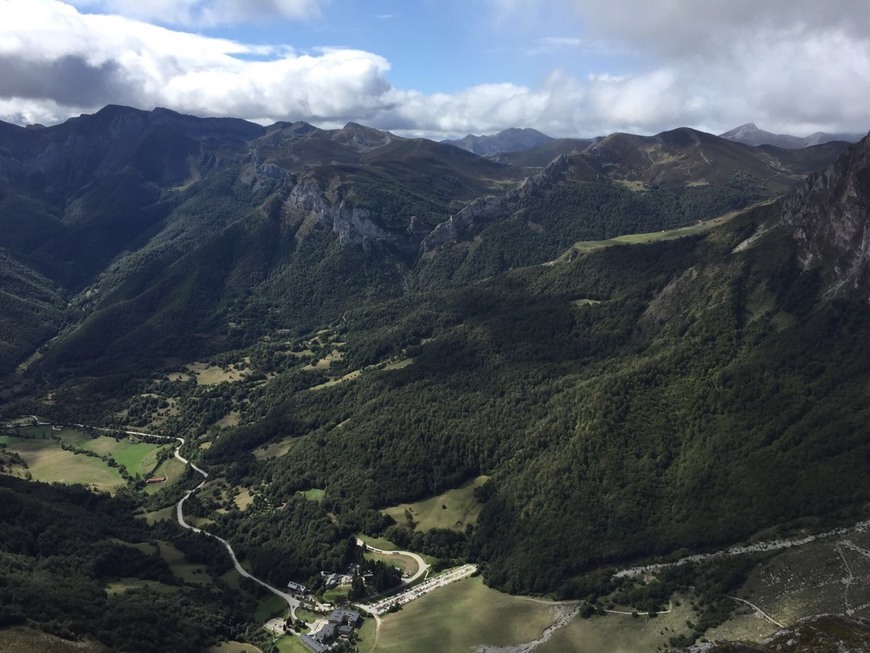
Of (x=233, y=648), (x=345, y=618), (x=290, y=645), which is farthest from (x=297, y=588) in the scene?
(x=233, y=648)

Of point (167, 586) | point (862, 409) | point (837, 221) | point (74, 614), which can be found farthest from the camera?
point (837, 221)

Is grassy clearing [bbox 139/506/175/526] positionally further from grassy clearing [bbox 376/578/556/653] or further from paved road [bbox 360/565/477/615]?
grassy clearing [bbox 376/578/556/653]

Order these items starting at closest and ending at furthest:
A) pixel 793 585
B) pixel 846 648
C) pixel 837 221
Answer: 1. pixel 846 648
2. pixel 793 585
3. pixel 837 221

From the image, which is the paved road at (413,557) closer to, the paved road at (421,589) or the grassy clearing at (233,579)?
the paved road at (421,589)

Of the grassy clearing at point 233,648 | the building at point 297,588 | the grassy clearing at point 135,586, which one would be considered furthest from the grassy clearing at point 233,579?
the grassy clearing at point 233,648

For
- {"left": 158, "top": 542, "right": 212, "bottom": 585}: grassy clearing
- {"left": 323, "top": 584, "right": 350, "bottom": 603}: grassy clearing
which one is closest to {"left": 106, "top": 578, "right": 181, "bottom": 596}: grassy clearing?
{"left": 158, "top": 542, "right": 212, "bottom": 585}: grassy clearing

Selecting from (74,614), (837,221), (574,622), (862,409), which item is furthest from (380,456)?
(837,221)

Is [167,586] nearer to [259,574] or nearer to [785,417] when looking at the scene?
[259,574]
